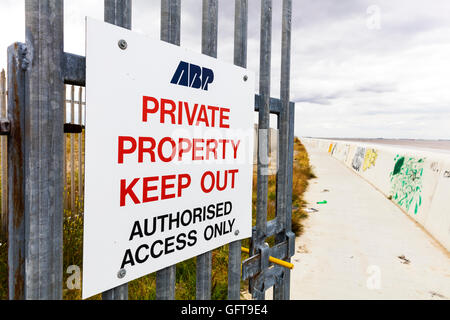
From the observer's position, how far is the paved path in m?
2.88

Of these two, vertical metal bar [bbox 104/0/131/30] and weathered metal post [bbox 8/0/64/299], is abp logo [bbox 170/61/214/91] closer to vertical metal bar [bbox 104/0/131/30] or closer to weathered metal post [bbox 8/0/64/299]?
vertical metal bar [bbox 104/0/131/30]

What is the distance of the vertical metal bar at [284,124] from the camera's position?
1869mm

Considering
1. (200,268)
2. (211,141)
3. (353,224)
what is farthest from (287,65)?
(353,224)

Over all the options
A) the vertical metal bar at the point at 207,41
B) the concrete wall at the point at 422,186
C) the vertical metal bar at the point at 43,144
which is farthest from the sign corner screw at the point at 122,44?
the concrete wall at the point at 422,186

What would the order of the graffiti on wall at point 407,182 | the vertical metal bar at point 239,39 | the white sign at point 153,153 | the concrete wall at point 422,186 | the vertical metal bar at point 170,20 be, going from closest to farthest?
the white sign at point 153,153 → the vertical metal bar at point 170,20 → the vertical metal bar at point 239,39 → the concrete wall at point 422,186 → the graffiti on wall at point 407,182

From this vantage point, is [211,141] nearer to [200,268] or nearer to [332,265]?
[200,268]

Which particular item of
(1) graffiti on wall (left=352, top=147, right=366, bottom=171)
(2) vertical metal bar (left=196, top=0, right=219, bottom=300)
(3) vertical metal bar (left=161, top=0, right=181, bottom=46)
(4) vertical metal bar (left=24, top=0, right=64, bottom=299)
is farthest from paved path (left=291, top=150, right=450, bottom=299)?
(1) graffiti on wall (left=352, top=147, right=366, bottom=171)

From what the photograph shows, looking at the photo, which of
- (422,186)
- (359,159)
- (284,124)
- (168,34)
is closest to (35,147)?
(168,34)

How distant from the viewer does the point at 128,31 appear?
1035 mm

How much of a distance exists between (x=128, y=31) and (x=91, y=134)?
0.39 metres

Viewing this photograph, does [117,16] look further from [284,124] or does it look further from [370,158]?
[370,158]

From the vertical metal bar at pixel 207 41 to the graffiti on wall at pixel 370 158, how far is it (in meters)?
9.76

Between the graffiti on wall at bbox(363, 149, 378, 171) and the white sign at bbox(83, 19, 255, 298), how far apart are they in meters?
9.73

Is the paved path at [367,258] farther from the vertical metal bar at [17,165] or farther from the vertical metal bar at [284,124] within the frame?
the vertical metal bar at [17,165]
